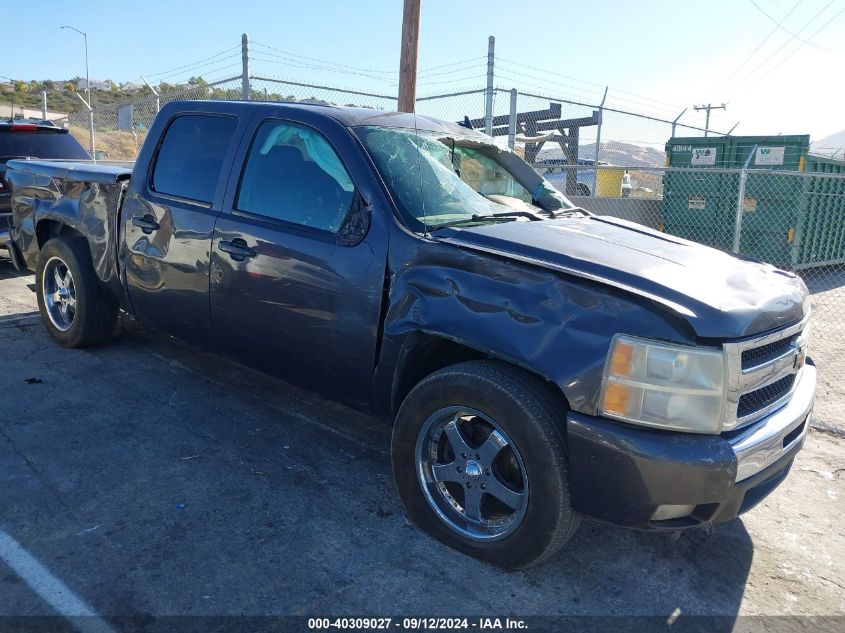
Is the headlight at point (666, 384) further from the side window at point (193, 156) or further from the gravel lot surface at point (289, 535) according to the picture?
the side window at point (193, 156)

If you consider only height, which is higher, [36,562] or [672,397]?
[672,397]

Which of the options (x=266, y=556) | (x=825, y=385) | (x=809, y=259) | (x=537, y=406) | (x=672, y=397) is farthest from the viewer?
(x=809, y=259)

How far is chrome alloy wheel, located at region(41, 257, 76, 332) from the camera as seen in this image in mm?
5473

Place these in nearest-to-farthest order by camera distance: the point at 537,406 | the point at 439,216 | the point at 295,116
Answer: the point at 537,406 → the point at 439,216 → the point at 295,116

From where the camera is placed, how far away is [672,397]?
2.57m

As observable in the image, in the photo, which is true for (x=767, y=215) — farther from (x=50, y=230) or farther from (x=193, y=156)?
(x=50, y=230)

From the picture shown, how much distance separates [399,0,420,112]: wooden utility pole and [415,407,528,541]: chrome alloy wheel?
653 centimetres

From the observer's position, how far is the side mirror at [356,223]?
339cm

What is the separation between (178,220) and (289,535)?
6.85ft

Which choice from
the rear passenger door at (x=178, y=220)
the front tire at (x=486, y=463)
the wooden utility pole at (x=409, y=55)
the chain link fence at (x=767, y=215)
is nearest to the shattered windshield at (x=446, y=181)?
the front tire at (x=486, y=463)

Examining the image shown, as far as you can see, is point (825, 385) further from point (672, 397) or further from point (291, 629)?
point (291, 629)

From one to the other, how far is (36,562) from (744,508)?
2878mm

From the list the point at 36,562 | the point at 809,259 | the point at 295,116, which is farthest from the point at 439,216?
the point at 809,259

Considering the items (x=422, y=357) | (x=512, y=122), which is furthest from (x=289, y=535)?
(x=512, y=122)
